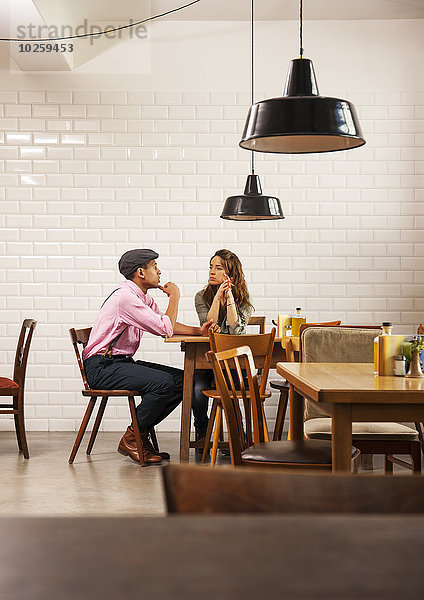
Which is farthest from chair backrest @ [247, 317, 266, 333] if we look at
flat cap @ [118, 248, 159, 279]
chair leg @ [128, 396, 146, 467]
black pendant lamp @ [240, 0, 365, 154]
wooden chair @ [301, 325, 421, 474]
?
black pendant lamp @ [240, 0, 365, 154]

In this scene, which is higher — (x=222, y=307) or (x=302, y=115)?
(x=302, y=115)

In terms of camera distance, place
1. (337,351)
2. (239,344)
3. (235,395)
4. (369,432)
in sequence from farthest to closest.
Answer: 1. (239,344)
2. (337,351)
3. (369,432)
4. (235,395)

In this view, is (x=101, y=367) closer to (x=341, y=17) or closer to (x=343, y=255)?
(x=343, y=255)

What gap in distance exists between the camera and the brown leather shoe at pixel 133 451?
5.04 meters

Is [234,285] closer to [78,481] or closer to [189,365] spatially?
[189,365]

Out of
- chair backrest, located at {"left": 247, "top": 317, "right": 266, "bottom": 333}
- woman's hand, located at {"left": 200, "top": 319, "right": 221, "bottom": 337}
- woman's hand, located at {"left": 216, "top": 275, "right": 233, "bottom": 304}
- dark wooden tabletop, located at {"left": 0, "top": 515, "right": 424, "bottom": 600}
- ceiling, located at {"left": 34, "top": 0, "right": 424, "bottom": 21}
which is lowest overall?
chair backrest, located at {"left": 247, "top": 317, "right": 266, "bottom": 333}

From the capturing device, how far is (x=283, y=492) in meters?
0.74

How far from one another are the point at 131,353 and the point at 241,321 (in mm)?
867

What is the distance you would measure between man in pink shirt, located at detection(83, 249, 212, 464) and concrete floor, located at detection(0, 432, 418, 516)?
31 centimetres

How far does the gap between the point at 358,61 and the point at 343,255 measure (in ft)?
5.45

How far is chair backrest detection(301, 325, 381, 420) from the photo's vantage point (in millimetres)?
4012

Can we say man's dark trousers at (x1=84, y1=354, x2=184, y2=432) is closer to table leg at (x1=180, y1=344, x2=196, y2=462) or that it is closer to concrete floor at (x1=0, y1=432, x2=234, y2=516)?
table leg at (x1=180, y1=344, x2=196, y2=462)

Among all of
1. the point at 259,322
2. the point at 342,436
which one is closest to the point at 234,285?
the point at 259,322

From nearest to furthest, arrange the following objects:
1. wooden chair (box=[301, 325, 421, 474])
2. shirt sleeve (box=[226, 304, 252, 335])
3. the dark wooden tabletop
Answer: the dark wooden tabletop → wooden chair (box=[301, 325, 421, 474]) → shirt sleeve (box=[226, 304, 252, 335])
